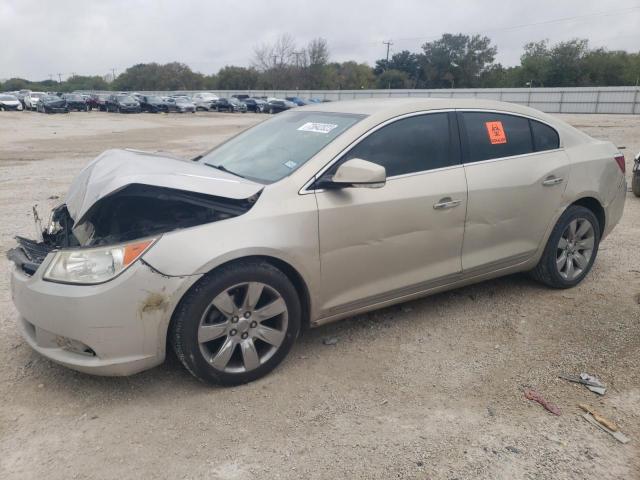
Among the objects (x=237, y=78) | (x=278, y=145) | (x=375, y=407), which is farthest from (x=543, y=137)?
(x=237, y=78)

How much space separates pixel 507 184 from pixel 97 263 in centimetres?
285

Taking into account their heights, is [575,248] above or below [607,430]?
above

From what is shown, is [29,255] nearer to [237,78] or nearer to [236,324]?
[236,324]

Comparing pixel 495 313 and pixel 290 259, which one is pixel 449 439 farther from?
pixel 495 313

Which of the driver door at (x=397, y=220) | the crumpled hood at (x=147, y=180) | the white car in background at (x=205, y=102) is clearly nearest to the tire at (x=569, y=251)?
the driver door at (x=397, y=220)

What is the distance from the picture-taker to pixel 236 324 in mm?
3004

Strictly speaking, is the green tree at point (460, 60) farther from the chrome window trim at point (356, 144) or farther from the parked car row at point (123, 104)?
the chrome window trim at point (356, 144)

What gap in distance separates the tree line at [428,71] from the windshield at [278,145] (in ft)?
215

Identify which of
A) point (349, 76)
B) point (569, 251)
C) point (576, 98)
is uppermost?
point (349, 76)

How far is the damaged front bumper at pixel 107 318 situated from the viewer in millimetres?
2693

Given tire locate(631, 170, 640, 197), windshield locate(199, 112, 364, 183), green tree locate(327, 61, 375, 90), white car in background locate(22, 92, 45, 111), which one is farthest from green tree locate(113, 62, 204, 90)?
windshield locate(199, 112, 364, 183)

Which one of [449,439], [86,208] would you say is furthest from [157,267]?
[449,439]

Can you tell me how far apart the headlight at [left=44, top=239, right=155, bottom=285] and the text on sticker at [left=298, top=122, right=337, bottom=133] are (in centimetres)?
144

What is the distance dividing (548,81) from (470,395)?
72130 mm
